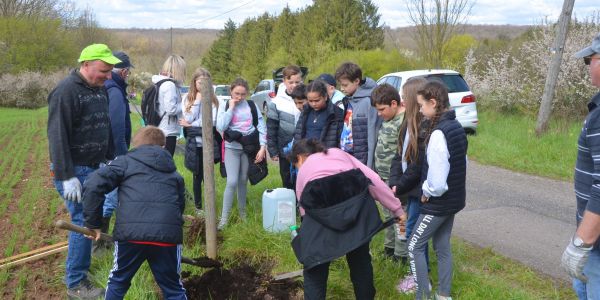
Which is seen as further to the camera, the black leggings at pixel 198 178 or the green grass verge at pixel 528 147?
the green grass verge at pixel 528 147

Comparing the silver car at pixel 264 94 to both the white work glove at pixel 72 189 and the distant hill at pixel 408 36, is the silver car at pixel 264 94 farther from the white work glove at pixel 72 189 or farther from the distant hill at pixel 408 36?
the white work glove at pixel 72 189

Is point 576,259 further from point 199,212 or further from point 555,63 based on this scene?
point 555,63

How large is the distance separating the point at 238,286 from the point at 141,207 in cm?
117

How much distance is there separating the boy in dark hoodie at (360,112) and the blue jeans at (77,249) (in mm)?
2443

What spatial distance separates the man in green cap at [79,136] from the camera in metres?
3.87

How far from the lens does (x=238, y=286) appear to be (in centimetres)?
403

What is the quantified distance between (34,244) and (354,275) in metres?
3.96

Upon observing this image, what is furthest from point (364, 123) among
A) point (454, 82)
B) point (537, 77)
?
point (537, 77)

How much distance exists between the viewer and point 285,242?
498 centimetres

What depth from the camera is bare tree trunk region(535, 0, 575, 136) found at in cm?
984

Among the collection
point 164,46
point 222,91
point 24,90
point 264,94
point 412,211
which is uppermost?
point 164,46

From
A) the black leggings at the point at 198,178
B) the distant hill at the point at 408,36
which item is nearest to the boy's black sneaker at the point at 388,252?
the black leggings at the point at 198,178

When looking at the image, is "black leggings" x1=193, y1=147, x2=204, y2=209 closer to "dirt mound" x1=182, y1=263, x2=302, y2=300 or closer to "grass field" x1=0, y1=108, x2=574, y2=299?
"grass field" x1=0, y1=108, x2=574, y2=299

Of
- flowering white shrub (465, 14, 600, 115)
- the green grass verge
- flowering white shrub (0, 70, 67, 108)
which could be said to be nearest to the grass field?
the green grass verge
